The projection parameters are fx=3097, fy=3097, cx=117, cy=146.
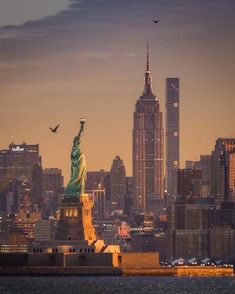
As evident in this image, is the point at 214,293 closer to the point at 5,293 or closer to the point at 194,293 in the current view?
the point at 194,293

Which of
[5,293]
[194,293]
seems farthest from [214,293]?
[5,293]
